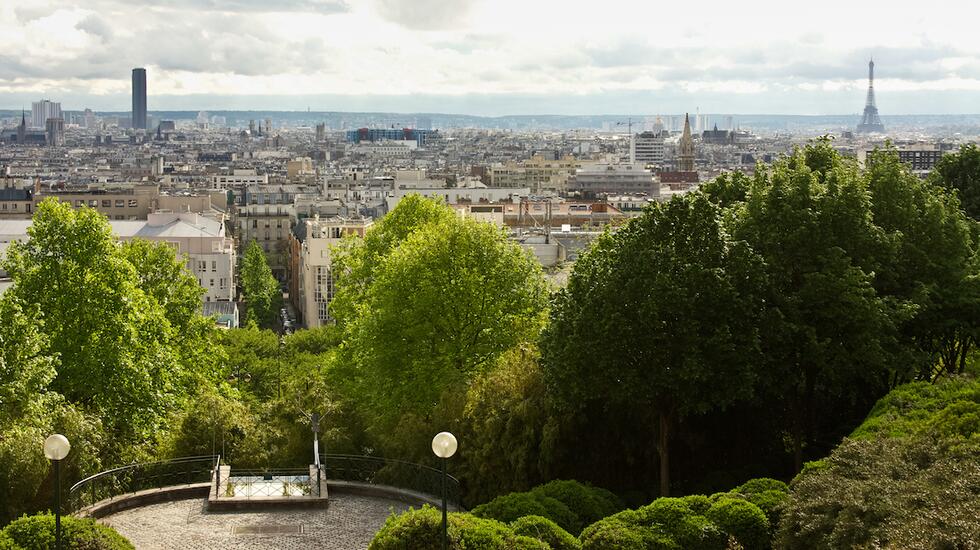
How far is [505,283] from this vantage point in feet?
129

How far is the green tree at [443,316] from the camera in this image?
1470 inches

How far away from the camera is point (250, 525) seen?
2594 centimetres

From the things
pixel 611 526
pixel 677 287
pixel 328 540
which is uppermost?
pixel 677 287

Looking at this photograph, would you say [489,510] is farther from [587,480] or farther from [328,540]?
[587,480]

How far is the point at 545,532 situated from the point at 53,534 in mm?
7197

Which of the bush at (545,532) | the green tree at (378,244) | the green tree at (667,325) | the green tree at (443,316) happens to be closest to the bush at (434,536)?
the bush at (545,532)

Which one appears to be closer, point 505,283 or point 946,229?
point 946,229

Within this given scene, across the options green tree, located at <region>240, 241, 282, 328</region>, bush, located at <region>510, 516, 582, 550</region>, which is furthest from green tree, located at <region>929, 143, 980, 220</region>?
green tree, located at <region>240, 241, 282, 328</region>

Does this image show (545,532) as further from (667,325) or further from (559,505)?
(667,325)

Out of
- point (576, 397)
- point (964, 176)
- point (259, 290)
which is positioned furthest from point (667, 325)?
point (259, 290)

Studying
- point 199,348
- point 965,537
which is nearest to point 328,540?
point 965,537

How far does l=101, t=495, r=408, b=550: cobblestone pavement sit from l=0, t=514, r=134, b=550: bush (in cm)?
476

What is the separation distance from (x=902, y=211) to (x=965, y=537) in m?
18.0

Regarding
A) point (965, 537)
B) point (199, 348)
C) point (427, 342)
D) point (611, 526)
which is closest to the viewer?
point (965, 537)
